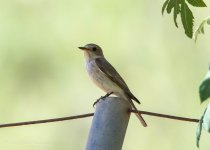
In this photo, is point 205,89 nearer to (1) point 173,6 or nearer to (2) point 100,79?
(1) point 173,6

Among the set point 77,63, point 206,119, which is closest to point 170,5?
point 206,119

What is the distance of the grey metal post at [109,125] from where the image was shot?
12.6 ft

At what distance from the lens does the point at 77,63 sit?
11.8 metres

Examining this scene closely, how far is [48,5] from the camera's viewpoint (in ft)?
39.5

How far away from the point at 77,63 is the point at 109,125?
7892mm

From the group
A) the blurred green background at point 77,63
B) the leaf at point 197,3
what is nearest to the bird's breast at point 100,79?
the leaf at point 197,3

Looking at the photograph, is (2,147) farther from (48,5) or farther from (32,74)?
(48,5)

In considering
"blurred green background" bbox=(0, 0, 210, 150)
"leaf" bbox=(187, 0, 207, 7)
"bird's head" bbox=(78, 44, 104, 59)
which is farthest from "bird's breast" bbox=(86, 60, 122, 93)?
"blurred green background" bbox=(0, 0, 210, 150)

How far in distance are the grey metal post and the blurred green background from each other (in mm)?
6383

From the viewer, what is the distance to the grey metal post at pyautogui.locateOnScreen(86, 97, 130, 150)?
3.83 metres

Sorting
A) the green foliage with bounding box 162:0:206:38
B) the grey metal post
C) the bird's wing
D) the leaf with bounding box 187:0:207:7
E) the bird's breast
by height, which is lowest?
the bird's breast

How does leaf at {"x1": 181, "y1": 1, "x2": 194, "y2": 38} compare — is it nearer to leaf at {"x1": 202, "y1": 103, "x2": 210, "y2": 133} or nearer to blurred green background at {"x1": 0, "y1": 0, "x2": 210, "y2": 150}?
leaf at {"x1": 202, "y1": 103, "x2": 210, "y2": 133}

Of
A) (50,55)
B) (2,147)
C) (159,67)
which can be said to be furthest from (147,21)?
(2,147)

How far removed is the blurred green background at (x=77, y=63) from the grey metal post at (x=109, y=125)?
638 centimetres
